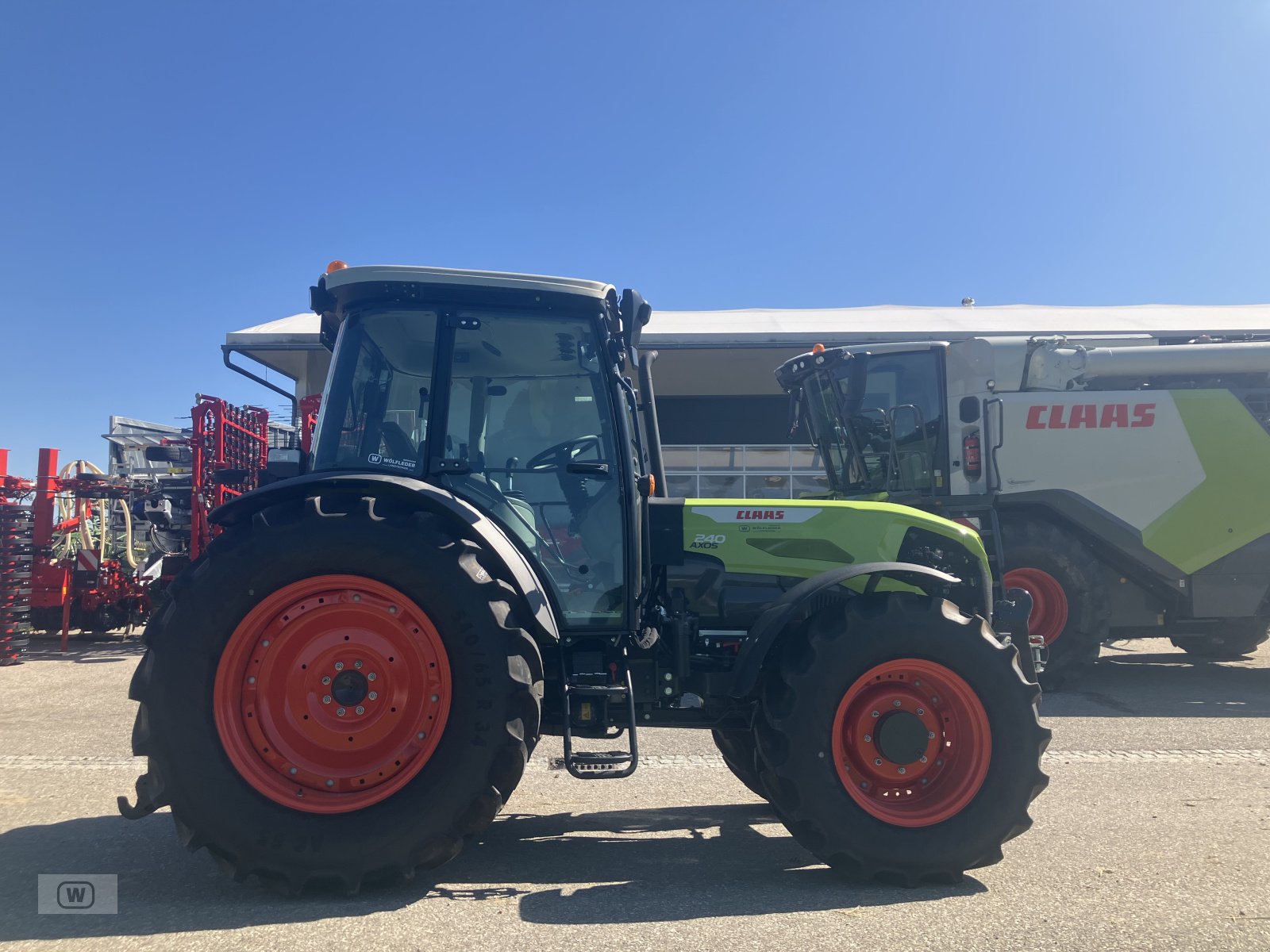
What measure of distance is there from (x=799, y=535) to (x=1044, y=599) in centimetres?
453

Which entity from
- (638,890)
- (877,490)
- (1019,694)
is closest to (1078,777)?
(1019,694)

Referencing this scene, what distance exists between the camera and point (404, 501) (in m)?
3.12

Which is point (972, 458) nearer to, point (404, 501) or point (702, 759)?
point (702, 759)

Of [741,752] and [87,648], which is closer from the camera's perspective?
[741,752]

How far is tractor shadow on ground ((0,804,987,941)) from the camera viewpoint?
2.74 m

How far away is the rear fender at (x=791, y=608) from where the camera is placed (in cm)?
319

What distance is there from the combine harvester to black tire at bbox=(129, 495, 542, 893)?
543cm

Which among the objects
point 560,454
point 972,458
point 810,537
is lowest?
point 810,537

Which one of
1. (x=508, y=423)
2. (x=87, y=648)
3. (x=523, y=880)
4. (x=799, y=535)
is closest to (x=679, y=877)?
(x=523, y=880)

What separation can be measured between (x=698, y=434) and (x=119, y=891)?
1428 cm

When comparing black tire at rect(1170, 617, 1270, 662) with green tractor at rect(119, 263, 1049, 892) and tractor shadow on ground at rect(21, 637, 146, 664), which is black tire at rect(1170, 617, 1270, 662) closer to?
green tractor at rect(119, 263, 1049, 892)

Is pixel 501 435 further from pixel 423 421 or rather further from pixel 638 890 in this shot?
pixel 638 890

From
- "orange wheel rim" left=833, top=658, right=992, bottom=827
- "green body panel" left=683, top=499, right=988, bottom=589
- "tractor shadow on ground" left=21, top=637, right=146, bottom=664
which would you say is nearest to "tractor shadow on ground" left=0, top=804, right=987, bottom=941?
"orange wheel rim" left=833, top=658, right=992, bottom=827

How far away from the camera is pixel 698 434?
657 inches
